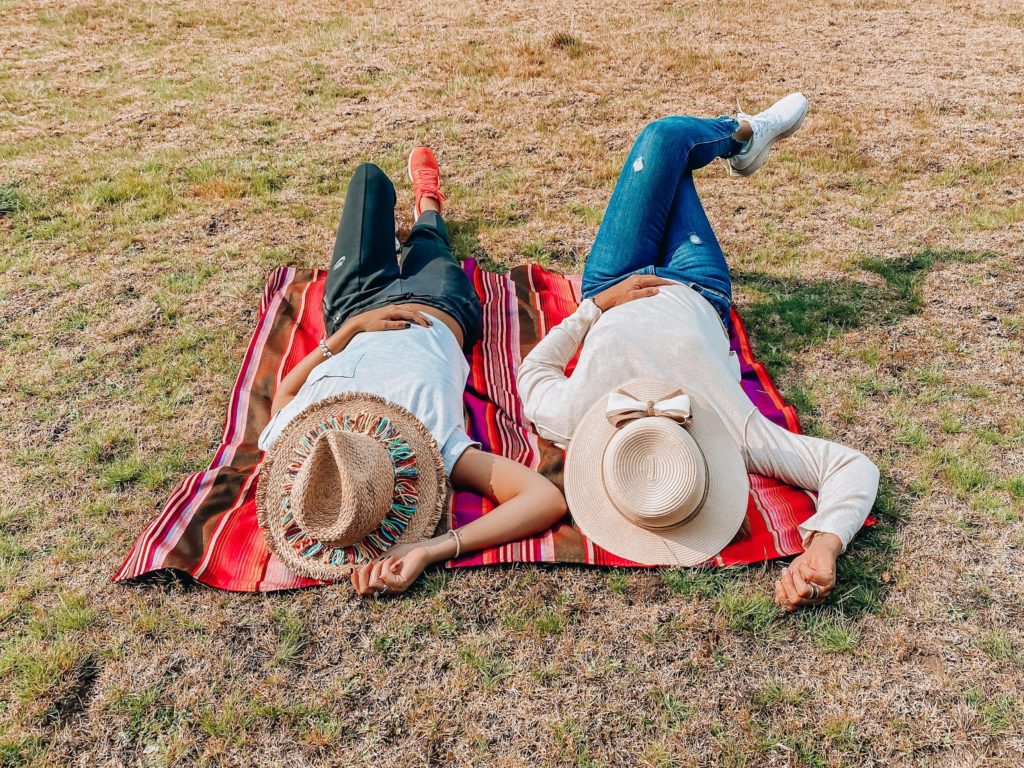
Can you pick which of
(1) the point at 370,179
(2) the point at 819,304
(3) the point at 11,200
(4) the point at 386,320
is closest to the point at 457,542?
(4) the point at 386,320

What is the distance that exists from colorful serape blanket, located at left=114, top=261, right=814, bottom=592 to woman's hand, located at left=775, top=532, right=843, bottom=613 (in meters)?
0.18

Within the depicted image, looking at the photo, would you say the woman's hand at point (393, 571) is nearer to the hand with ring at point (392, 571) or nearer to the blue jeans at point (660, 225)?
the hand with ring at point (392, 571)

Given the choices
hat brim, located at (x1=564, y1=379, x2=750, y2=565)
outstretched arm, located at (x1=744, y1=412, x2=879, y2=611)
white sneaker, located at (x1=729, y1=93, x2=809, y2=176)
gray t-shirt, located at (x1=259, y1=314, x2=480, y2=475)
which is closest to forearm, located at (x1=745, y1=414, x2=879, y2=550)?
outstretched arm, located at (x1=744, y1=412, x2=879, y2=611)

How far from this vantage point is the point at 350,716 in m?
2.88

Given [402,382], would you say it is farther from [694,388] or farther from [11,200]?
[11,200]

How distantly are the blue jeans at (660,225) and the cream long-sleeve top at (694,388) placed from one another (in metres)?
0.66

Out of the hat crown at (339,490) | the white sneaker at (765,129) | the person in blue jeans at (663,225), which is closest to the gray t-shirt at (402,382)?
the hat crown at (339,490)

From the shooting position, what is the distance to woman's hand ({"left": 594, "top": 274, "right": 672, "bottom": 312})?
13.5ft

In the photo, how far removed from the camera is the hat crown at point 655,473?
3.03 m

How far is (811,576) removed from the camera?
10.1ft

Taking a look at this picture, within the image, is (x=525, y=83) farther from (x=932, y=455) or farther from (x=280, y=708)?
(x=280, y=708)

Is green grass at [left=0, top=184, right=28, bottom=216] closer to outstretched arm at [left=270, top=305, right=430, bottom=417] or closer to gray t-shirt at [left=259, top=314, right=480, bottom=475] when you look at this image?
outstretched arm at [left=270, top=305, right=430, bottom=417]

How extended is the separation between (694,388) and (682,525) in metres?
0.66

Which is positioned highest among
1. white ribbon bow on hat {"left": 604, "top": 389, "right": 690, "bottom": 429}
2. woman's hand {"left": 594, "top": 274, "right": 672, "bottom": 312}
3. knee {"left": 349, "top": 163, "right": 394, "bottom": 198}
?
knee {"left": 349, "top": 163, "right": 394, "bottom": 198}
